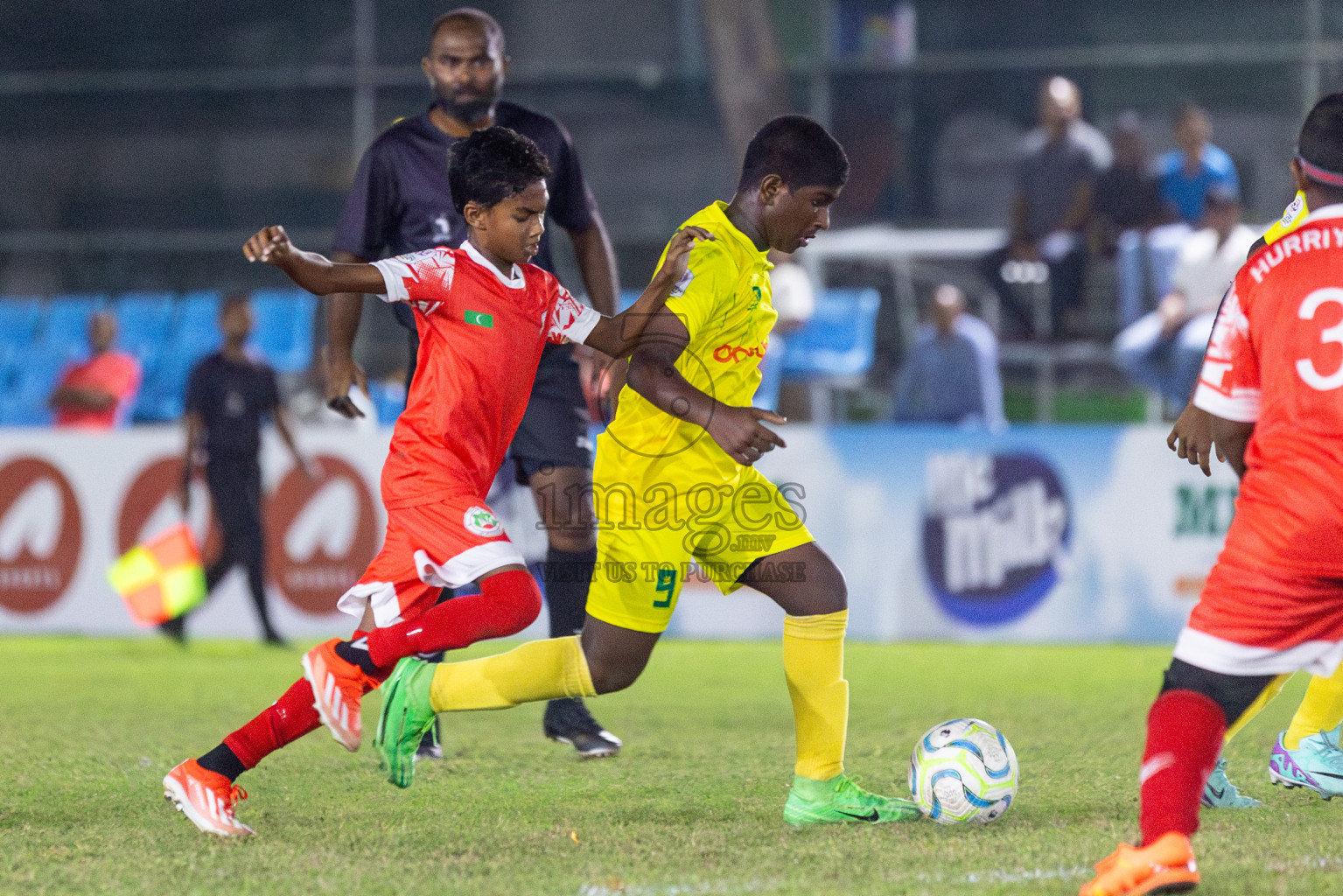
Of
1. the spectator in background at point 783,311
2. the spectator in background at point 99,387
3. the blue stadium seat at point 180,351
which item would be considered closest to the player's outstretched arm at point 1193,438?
the spectator in background at point 783,311

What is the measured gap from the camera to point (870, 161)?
488 inches

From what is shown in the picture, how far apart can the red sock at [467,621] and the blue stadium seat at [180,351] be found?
8971mm

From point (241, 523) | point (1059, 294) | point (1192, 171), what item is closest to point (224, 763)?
point (241, 523)

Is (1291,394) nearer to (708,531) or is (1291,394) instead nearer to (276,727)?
(708,531)

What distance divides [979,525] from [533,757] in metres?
4.44

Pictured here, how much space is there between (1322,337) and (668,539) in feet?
5.28

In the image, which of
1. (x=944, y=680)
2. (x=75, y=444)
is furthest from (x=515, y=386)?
(x=75, y=444)

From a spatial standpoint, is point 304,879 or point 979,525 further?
point 979,525

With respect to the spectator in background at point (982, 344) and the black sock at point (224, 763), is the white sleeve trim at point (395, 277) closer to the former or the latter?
the black sock at point (224, 763)

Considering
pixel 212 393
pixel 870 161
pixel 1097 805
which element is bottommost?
pixel 1097 805

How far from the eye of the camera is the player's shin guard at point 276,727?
4070 millimetres

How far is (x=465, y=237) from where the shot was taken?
5.41 metres

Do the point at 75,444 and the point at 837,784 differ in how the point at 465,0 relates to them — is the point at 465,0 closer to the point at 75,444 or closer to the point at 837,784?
the point at 75,444

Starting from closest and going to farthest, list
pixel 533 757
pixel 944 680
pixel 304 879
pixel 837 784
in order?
pixel 304 879 → pixel 837 784 → pixel 533 757 → pixel 944 680
